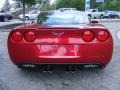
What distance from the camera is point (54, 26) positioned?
21.0 ft

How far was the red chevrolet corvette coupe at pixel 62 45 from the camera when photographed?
626 cm

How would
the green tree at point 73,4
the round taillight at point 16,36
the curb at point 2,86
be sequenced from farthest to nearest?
the green tree at point 73,4 < the round taillight at point 16,36 < the curb at point 2,86

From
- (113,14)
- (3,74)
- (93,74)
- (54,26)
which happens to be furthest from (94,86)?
(113,14)

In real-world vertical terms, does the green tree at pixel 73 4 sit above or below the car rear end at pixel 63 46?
below

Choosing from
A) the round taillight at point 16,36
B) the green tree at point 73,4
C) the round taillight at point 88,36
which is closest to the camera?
the round taillight at point 88,36

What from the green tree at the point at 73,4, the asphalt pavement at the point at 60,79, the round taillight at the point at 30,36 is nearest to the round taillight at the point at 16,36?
the round taillight at the point at 30,36

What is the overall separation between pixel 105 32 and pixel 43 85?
1368 mm

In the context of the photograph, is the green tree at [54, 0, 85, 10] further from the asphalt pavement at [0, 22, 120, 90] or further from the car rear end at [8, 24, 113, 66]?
the car rear end at [8, 24, 113, 66]

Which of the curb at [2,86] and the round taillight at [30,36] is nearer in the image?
the curb at [2,86]

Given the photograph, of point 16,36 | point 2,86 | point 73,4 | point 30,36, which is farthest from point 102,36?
point 73,4

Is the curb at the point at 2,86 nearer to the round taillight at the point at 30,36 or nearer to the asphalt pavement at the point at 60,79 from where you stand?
the asphalt pavement at the point at 60,79

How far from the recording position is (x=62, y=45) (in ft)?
20.6

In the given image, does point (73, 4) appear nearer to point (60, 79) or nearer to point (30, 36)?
point (60, 79)

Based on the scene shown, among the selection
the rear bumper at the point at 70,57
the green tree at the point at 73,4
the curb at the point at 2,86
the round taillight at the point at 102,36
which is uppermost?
the round taillight at the point at 102,36
